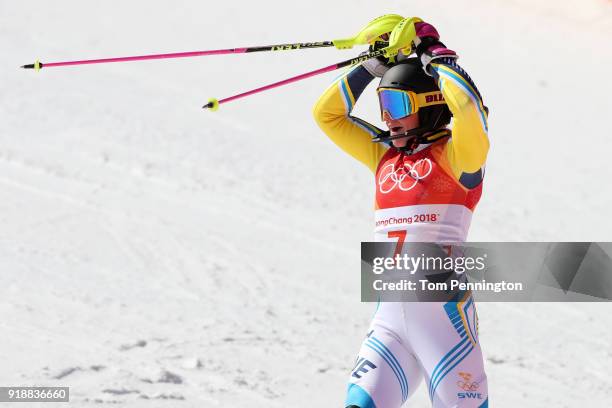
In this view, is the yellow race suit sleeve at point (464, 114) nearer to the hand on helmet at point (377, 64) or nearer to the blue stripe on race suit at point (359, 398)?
the hand on helmet at point (377, 64)

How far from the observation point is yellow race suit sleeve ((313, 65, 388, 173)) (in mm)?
4863

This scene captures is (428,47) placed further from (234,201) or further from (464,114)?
(234,201)

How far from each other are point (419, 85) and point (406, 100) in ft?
0.32

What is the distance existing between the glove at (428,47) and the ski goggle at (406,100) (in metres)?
0.12

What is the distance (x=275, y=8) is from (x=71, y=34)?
4094 mm

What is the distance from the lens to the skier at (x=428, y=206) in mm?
4223

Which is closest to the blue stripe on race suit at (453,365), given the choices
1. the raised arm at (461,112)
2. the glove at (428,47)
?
the raised arm at (461,112)

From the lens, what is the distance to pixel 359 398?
423 cm

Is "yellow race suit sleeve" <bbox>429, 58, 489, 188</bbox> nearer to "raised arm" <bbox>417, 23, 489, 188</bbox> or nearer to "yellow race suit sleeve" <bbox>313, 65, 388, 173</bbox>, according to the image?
"raised arm" <bbox>417, 23, 489, 188</bbox>

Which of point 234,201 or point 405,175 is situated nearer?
point 405,175

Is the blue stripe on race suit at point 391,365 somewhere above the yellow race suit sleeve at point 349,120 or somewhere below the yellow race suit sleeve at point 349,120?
below

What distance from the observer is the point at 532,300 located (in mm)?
9094

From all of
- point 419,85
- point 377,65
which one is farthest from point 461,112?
point 377,65

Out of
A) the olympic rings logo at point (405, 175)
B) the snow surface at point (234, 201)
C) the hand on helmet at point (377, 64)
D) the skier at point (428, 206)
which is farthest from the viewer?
the snow surface at point (234, 201)
